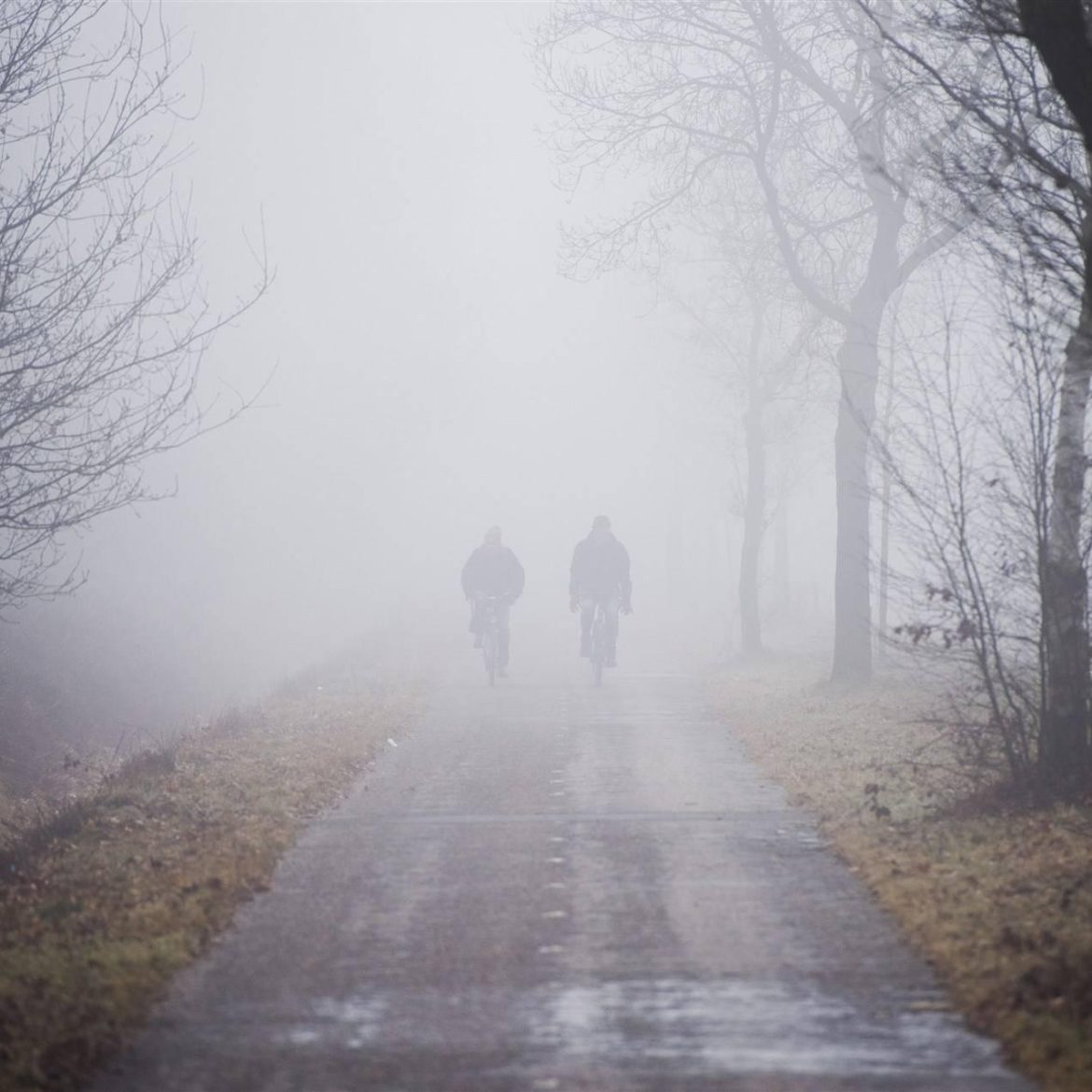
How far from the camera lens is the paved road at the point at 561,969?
14.7 feet

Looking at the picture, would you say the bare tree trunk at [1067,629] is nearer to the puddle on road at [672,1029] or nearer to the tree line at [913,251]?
the tree line at [913,251]

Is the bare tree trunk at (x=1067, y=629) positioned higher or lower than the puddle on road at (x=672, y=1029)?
higher

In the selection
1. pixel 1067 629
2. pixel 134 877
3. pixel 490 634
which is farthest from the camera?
pixel 490 634

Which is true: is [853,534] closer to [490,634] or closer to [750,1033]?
[490,634]

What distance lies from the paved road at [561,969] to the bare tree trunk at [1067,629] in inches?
67.2

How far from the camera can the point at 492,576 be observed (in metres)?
20.6

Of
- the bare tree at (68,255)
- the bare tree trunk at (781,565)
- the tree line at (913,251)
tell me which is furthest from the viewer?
the bare tree trunk at (781,565)

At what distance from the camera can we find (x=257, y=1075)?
4.46 m

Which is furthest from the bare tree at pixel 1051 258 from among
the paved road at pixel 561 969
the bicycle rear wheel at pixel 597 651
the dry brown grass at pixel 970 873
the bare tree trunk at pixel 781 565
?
the bare tree trunk at pixel 781 565

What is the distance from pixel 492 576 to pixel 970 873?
1419 cm

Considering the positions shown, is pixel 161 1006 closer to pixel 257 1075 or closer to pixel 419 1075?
pixel 257 1075

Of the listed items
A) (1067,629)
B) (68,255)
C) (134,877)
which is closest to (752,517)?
(68,255)

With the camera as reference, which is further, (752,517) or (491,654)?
(752,517)

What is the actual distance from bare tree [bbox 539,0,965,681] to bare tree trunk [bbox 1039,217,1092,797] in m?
6.84
